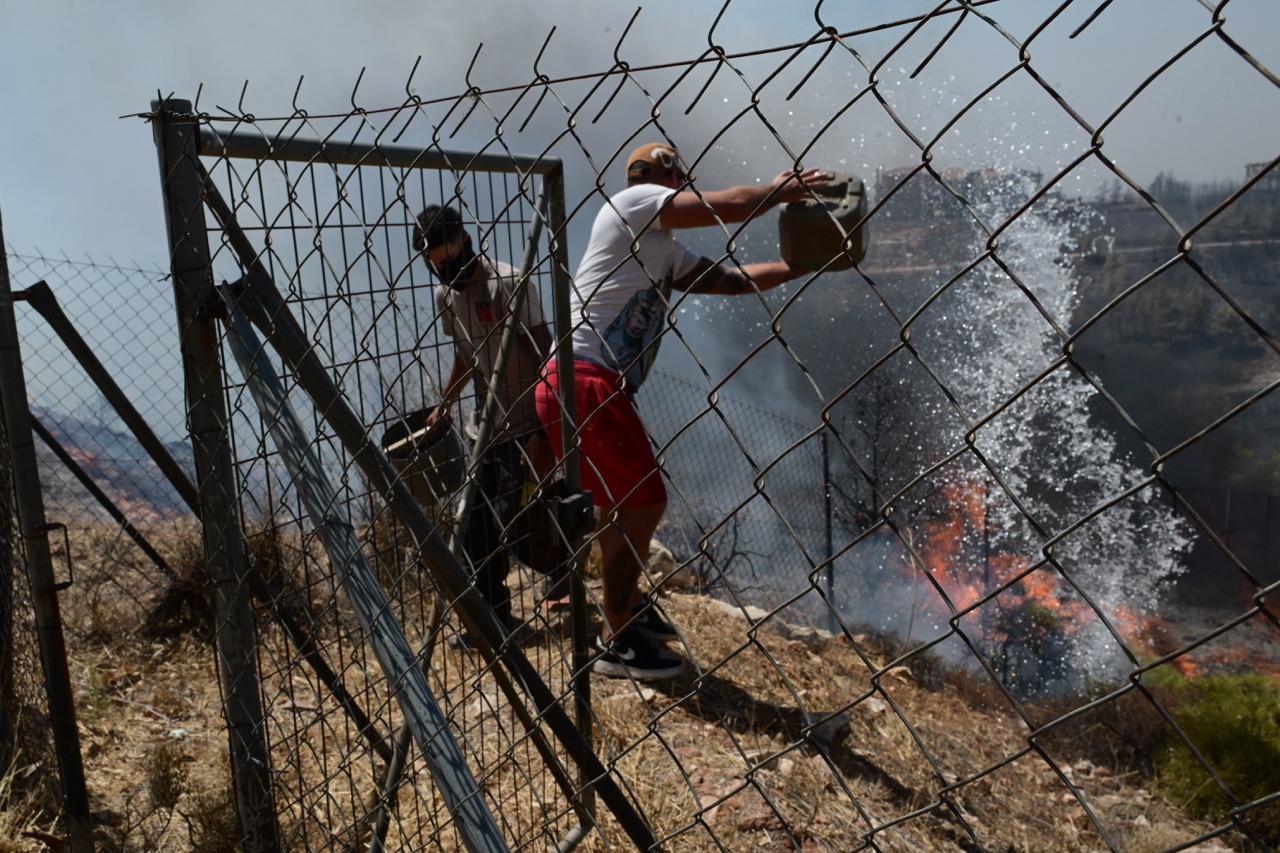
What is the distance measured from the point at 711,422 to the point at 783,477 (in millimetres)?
2837

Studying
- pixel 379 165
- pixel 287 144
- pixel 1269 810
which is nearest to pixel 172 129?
pixel 287 144

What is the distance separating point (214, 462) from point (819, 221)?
1.68 meters

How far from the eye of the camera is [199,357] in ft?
6.39

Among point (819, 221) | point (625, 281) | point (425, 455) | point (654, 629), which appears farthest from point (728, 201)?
point (654, 629)

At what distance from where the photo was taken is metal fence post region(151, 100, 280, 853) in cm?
188

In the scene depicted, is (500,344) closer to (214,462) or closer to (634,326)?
(634,326)

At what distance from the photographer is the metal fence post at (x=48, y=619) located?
231cm

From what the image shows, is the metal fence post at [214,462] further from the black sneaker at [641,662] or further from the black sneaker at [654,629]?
the black sneaker at [654,629]

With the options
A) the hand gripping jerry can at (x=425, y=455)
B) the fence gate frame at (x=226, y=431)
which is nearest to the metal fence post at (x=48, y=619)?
the fence gate frame at (x=226, y=431)

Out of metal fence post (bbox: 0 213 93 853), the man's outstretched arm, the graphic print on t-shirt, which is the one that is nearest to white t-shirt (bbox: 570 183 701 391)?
the graphic print on t-shirt

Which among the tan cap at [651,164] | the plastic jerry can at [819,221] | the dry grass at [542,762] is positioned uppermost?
the tan cap at [651,164]

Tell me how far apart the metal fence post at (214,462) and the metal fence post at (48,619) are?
577mm

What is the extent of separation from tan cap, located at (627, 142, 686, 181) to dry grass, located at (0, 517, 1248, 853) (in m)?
1.50

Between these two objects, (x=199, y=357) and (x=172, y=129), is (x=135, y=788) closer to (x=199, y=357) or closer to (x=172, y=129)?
(x=199, y=357)
